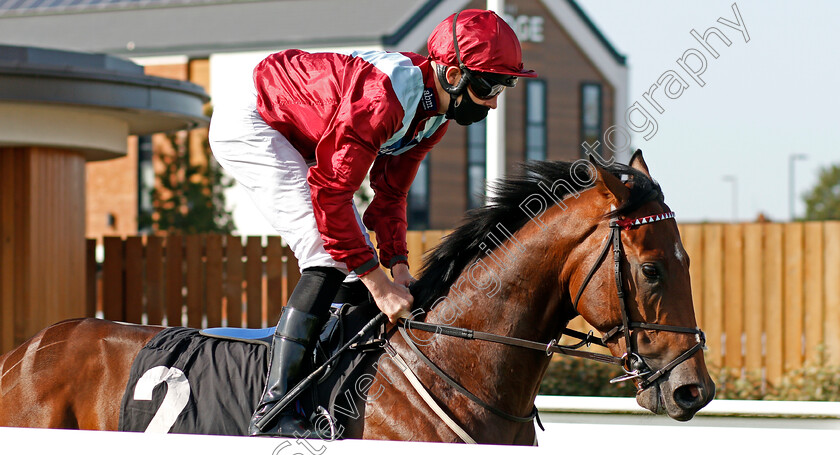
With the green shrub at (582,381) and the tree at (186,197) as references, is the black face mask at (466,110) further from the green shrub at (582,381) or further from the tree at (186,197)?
the tree at (186,197)

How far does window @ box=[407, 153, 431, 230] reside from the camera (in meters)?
20.4

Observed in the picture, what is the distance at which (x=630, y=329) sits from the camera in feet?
7.77

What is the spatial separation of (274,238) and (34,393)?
484 centimetres

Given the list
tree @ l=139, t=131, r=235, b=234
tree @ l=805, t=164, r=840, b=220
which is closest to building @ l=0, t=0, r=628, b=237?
tree @ l=139, t=131, r=235, b=234

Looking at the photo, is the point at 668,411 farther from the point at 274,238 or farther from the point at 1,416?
the point at 274,238

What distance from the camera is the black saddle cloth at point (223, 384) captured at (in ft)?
8.33

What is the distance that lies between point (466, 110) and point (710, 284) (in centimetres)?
554

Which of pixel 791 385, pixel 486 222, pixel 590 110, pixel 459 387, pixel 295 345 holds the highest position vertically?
pixel 590 110

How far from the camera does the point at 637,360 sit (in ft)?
7.71

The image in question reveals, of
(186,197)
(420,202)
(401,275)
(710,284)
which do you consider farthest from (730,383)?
(420,202)

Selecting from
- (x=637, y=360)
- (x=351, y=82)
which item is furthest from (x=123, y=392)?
(x=637, y=360)

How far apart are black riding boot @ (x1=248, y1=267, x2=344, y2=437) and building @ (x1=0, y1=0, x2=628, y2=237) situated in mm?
15157

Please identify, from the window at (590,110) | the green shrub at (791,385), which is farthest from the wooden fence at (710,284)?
the window at (590,110)

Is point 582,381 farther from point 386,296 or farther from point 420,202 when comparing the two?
point 420,202
